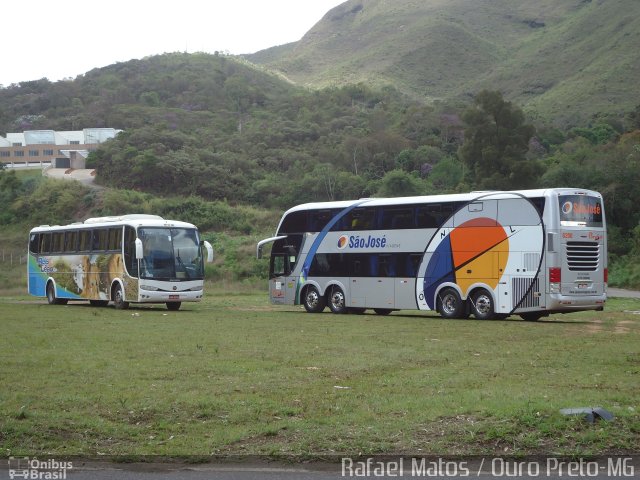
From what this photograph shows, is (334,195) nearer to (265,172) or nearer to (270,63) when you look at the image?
(265,172)

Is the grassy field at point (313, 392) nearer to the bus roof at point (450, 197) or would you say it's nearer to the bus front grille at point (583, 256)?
the bus front grille at point (583, 256)

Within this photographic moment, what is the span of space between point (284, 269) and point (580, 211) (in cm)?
1184

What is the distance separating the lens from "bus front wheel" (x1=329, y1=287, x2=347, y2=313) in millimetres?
32906

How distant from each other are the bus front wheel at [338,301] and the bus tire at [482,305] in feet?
17.8

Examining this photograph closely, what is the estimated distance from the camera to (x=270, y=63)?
191 metres

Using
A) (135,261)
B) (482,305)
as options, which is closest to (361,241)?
(482,305)

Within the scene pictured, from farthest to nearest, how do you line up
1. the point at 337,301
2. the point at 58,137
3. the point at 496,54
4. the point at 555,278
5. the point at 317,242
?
1. the point at 496,54
2. the point at 58,137
3. the point at 317,242
4. the point at 337,301
5. the point at 555,278

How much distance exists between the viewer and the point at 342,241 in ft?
107

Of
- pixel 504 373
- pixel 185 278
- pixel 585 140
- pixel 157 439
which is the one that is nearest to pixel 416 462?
pixel 157 439

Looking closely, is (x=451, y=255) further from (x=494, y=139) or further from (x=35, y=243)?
(x=494, y=139)

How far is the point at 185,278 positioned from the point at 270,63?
161 metres

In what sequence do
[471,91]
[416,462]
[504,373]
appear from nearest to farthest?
[416,462], [504,373], [471,91]

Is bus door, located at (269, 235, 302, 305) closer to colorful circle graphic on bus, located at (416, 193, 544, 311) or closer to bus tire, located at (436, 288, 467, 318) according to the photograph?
colorful circle graphic on bus, located at (416, 193, 544, 311)

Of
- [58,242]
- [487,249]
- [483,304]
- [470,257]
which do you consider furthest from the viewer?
[58,242]
